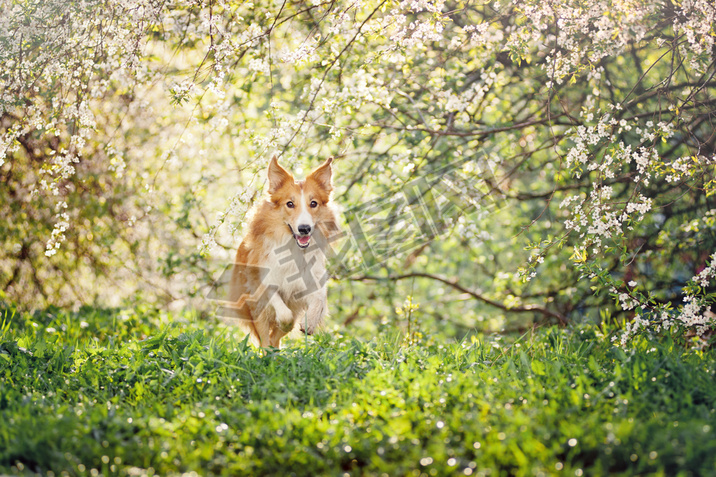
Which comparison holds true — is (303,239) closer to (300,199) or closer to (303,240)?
(303,240)

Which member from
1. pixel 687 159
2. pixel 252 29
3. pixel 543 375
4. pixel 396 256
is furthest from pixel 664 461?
pixel 396 256

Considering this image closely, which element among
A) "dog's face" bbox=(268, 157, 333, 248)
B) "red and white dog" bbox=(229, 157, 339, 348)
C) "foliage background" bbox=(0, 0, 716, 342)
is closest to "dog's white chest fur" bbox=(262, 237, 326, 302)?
"red and white dog" bbox=(229, 157, 339, 348)

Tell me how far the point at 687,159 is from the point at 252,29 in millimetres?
3767

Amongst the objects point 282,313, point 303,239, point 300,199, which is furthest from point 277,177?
point 282,313

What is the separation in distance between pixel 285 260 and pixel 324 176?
81cm

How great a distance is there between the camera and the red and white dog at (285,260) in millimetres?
4668

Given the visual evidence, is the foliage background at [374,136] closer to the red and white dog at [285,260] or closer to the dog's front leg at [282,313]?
the red and white dog at [285,260]

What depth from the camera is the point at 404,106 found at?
22.0 ft

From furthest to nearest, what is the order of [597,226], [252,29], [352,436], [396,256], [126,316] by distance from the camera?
[396,256]
[126,316]
[252,29]
[597,226]
[352,436]

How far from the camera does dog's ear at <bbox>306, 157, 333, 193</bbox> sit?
4.74m

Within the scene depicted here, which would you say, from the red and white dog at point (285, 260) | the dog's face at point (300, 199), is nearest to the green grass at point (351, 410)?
the red and white dog at point (285, 260)

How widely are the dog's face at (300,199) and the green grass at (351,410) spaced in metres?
0.96

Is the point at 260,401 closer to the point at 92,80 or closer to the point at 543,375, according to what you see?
the point at 543,375

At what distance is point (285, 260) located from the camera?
4746 mm
